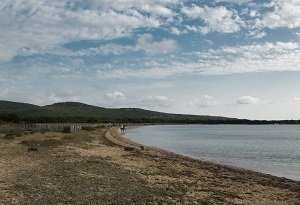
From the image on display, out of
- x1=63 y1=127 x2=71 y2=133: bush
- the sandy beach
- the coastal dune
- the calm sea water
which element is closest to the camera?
the sandy beach

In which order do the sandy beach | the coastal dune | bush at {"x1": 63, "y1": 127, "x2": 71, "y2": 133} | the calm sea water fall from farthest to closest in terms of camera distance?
bush at {"x1": 63, "y1": 127, "x2": 71, "y2": 133}, the calm sea water, the coastal dune, the sandy beach

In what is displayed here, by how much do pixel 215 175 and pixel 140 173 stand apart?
17.1 ft

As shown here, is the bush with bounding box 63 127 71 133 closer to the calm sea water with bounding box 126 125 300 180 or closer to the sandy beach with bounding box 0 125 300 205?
the calm sea water with bounding box 126 125 300 180

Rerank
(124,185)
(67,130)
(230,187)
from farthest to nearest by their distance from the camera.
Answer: (67,130)
(230,187)
(124,185)

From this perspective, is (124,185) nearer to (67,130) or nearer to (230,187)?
(230,187)

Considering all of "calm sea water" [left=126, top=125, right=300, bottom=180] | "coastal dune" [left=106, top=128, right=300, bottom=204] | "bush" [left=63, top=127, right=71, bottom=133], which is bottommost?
"calm sea water" [left=126, top=125, right=300, bottom=180]

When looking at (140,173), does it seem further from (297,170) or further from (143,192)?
(297,170)

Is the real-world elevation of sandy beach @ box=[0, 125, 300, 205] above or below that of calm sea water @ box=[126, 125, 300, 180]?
above

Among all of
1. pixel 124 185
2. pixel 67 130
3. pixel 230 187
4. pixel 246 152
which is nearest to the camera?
pixel 124 185

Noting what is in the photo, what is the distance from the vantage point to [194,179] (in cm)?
2272

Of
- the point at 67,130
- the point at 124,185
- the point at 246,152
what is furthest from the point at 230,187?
the point at 67,130

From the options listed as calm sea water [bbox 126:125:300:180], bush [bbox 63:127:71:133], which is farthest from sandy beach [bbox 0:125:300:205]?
bush [bbox 63:127:71:133]

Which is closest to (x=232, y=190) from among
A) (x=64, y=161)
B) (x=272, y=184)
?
(x=272, y=184)

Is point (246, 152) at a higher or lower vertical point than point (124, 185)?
lower
